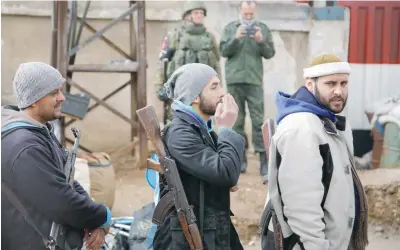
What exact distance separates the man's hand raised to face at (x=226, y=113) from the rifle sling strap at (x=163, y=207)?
0.45m

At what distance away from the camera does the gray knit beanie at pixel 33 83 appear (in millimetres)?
2885

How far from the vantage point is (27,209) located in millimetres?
2744

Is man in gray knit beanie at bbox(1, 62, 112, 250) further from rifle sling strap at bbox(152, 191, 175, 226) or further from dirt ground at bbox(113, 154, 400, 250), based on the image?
dirt ground at bbox(113, 154, 400, 250)

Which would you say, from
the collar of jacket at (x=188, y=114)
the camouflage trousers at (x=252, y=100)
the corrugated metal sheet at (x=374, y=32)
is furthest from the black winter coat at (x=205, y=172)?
the corrugated metal sheet at (x=374, y=32)

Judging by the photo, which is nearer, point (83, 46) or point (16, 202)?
point (16, 202)

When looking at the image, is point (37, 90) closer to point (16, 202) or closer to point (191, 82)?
point (16, 202)

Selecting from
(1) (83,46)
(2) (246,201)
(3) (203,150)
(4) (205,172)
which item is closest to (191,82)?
(3) (203,150)

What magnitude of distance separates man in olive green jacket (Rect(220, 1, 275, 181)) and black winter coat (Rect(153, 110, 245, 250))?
4.15 meters

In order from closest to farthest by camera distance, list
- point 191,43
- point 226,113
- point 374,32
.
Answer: point 226,113
point 191,43
point 374,32

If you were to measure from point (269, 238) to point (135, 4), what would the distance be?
203 inches

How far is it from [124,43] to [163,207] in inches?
242

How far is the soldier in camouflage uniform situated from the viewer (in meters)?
7.35

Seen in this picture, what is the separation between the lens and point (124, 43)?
352 inches

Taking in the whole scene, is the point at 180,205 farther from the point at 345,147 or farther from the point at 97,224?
the point at 345,147
